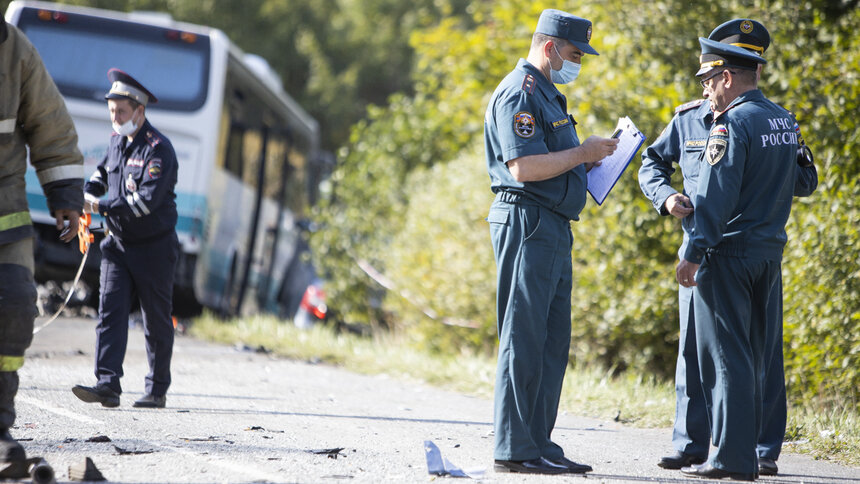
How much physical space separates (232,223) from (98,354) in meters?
8.25

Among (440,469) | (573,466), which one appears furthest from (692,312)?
(440,469)

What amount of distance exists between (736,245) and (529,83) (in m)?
1.21

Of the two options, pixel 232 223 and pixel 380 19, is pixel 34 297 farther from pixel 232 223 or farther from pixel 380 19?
pixel 380 19

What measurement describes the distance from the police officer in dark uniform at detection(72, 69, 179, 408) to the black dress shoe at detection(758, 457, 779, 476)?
3.53 meters

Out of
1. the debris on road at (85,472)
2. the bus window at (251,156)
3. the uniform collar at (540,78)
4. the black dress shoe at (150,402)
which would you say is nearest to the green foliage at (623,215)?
the bus window at (251,156)

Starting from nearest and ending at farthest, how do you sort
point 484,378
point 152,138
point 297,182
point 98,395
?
point 98,395
point 152,138
point 484,378
point 297,182

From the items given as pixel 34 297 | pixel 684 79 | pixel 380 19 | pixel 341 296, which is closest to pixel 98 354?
pixel 34 297

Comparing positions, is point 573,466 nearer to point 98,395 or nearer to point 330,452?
point 330,452

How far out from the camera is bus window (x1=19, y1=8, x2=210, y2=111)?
12.2 meters

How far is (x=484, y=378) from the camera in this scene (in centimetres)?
811

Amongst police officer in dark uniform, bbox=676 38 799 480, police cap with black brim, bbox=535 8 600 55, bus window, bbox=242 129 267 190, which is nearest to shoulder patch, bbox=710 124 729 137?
police officer in dark uniform, bbox=676 38 799 480

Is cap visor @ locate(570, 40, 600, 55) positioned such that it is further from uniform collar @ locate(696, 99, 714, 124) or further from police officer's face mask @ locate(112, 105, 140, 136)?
police officer's face mask @ locate(112, 105, 140, 136)

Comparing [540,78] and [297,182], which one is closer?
[540,78]

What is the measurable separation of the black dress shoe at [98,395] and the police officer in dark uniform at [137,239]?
11 cm
